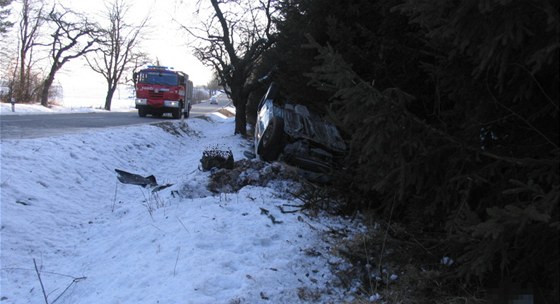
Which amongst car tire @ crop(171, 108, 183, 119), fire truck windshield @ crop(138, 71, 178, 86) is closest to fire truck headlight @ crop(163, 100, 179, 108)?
car tire @ crop(171, 108, 183, 119)

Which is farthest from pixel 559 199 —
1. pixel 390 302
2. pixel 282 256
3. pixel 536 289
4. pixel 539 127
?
→ pixel 282 256

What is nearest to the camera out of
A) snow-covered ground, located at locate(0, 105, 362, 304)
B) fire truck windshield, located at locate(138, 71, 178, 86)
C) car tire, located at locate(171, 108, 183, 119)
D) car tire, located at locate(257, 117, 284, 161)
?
snow-covered ground, located at locate(0, 105, 362, 304)

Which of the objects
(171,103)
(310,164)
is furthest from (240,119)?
(310,164)

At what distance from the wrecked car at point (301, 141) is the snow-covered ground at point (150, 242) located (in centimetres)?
86

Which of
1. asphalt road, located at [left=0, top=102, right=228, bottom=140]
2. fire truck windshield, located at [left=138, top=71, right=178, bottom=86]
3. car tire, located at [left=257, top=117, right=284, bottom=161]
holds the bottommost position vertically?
asphalt road, located at [left=0, top=102, right=228, bottom=140]

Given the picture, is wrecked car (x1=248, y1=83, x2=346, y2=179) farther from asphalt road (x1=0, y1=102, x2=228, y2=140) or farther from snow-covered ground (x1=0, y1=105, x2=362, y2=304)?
asphalt road (x1=0, y1=102, x2=228, y2=140)

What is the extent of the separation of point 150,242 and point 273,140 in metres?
3.12

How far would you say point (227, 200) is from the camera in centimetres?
569

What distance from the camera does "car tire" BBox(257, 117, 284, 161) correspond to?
23.9ft

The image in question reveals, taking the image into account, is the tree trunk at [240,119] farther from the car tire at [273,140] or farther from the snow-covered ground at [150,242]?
the car tire at [273,140]

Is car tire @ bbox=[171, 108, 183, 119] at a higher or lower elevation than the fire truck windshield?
lower

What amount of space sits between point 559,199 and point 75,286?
4.13 metres

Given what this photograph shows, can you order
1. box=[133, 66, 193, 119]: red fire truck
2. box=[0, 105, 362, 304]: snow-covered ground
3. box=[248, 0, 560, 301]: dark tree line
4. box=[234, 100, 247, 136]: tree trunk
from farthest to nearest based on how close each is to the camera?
box=[133, 66, 193, 119]: red fire truck
box=[234, 100, 247, 136]: tree trunk
box=[0, 105, 362, 304]: snow-covered ground
box=[248, 0, 560, 301]: dark tree line

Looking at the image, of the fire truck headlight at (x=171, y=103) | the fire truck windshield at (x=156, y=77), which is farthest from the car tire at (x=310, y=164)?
the fire truck windshield at (x=156, y=77)
